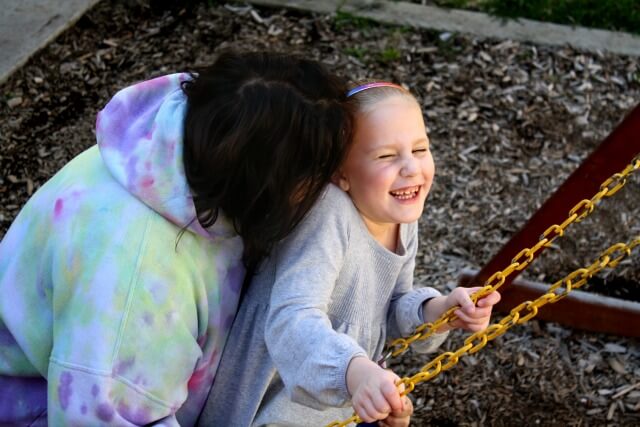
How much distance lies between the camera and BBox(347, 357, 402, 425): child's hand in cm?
164

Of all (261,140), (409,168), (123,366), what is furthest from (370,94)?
(123,366)

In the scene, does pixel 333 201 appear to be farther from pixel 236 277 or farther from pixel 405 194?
pixel 236 277

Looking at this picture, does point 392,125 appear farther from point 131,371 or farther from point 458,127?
point 458,127

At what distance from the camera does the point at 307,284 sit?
1.86m

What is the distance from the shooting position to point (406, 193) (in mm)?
1966

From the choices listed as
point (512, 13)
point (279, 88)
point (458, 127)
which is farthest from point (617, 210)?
point (279, 88)

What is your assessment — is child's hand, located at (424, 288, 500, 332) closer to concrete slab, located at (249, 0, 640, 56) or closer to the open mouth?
the open mouth

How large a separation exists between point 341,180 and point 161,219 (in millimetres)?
404

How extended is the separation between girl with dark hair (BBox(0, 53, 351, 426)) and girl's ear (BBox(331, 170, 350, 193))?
4.8 inches

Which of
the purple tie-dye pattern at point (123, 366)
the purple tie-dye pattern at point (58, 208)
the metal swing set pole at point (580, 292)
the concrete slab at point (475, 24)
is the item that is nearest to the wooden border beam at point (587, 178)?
the metal swing set pole at point (580, 292)

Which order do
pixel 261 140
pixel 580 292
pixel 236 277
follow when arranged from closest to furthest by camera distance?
pixel 261 140
pixel 236 277
pixel 580 292

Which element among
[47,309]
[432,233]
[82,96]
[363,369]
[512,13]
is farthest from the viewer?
[512,13]

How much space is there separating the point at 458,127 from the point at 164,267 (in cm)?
251

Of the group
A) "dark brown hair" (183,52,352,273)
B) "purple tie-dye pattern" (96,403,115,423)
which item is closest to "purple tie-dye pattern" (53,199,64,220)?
"dark brown hair" (183,52,352,273)
